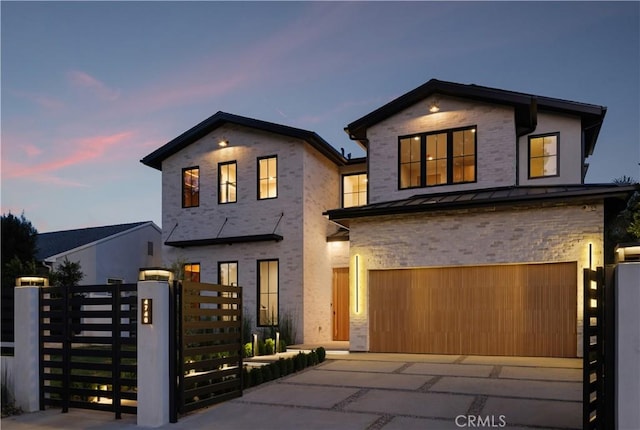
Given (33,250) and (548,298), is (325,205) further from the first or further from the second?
(33,250)

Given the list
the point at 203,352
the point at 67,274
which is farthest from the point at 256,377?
the point at 67,274

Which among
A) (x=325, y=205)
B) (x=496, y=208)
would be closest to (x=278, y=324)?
(x=325, y=205)

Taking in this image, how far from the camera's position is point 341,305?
17.5 metres

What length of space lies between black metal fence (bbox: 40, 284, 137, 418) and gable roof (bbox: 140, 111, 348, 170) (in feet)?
32.4

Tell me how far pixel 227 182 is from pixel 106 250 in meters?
6.85

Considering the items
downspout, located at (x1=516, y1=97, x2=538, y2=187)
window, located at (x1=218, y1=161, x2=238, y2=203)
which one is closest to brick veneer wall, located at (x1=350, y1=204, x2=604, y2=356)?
downspout, located at (x1=516, y1=97, x2=538, y2=187)

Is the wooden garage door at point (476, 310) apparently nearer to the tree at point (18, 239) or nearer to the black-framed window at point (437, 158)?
the black-framed window at point (437, 158)

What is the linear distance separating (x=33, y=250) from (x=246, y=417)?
583 inches

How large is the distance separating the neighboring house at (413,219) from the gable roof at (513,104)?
4cm

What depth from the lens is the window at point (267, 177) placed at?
55.6 feet

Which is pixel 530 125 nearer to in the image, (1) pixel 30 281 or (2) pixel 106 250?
(1) pixel 30 281

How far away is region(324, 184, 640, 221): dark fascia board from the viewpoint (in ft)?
37.4

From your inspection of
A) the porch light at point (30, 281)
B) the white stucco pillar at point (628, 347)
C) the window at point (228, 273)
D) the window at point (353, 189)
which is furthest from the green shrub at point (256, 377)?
the window at point (353, 189)

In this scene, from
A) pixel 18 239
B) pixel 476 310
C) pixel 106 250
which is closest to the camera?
pixel 476 310
